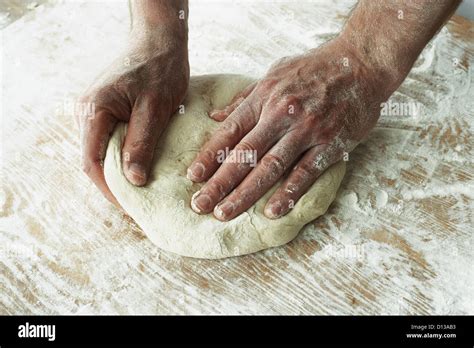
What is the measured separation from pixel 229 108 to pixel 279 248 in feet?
1.81

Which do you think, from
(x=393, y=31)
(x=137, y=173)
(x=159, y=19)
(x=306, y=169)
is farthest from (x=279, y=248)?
(x=159, y=19)

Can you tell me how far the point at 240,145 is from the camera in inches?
63.4

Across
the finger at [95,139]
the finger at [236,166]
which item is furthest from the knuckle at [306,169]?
the finger at [95,139]

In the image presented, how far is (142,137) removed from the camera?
1.64 metres

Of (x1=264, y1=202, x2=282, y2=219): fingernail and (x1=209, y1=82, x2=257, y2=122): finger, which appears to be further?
(x1=209, y1=82, x2=257, y2=122): finger

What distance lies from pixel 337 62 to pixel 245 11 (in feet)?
3.09

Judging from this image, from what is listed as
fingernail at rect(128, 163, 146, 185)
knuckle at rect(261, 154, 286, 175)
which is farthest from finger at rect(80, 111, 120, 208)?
knuckle at rect(261, 154, 286, 175)

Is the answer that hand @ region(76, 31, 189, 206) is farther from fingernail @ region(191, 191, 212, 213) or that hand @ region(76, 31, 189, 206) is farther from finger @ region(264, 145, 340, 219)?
finger @ region(264, 145, 340, 219)

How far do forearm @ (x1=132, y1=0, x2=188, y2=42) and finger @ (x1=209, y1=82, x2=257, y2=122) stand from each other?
323 millimetres

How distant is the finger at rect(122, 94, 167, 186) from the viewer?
159cm

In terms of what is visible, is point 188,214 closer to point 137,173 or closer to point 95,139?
point 137,173

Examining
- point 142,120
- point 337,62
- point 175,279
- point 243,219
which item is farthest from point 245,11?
point 175,279

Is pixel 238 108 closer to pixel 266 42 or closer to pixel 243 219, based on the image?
pixel 243 219
